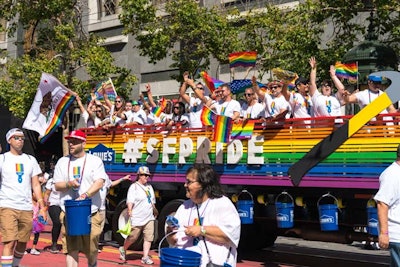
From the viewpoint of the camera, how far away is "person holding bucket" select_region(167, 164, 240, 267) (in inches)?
226

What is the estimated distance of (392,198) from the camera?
6.97 m

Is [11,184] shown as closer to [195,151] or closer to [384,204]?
[195,151]

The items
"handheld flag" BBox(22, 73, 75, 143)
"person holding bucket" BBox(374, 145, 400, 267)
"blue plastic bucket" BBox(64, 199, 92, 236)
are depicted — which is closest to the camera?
"person holding bucket" BBox(374, 145, 400, 267)

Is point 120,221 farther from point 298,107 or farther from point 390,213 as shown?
point 390,213

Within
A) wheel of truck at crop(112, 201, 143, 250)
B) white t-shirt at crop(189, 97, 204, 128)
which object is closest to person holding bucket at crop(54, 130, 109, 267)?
white t-shirt at crop(189, 97, 204, 128)

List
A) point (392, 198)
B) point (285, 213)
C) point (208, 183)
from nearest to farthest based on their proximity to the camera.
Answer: point (208, 183) < point (392, 198) < point (285, 213)

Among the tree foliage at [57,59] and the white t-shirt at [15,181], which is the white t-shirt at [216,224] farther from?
the tree foliage at [57,59]

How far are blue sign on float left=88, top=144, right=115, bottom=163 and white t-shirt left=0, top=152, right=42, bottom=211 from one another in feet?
14.6

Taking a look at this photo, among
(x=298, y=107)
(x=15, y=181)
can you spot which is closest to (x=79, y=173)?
(x=15, y=181)

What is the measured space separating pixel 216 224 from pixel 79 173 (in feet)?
11.3

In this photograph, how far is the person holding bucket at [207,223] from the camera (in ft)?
18.9

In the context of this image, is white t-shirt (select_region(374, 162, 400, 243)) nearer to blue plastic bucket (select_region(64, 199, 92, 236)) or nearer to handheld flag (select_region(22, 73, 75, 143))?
blue plastic bucket (select_region(64, 199, 92, 236))

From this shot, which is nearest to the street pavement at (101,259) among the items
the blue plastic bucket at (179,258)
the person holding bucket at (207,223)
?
the person holding bucket at (207,223)

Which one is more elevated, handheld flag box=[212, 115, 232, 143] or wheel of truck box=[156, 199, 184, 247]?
handheld flag box=[212, 115, 232, 143]
